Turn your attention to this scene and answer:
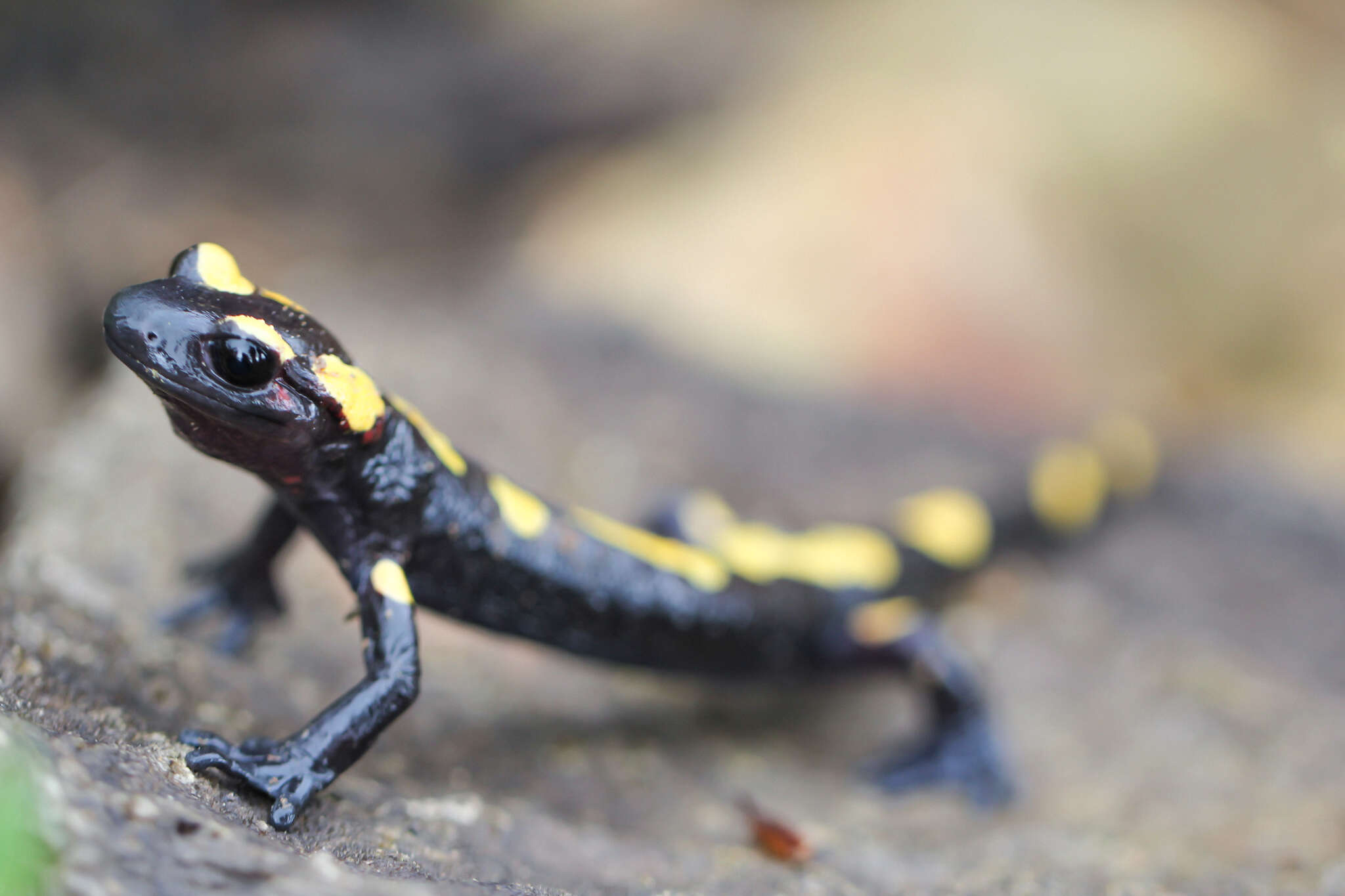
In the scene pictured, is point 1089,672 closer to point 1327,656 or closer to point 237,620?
point 1327,656

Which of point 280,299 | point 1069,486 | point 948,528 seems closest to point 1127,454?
point 1069,486

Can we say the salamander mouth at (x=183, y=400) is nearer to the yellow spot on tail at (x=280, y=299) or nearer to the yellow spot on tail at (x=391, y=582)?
the yellow spot on tail at (x=280, y=299)

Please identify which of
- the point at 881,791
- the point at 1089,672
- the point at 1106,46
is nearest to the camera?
the point at 881,791

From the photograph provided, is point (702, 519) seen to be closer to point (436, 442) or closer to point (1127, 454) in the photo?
point (436, 442)

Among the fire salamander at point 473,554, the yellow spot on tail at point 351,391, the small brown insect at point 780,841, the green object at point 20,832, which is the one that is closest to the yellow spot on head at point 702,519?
the fire salamander at point 473,554

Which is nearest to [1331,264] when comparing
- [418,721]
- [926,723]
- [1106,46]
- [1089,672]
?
[1106,46]

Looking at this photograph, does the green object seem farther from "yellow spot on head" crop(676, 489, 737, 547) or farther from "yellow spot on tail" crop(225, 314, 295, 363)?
"yellow spot on head" crop(676, 489, 737, 547)
